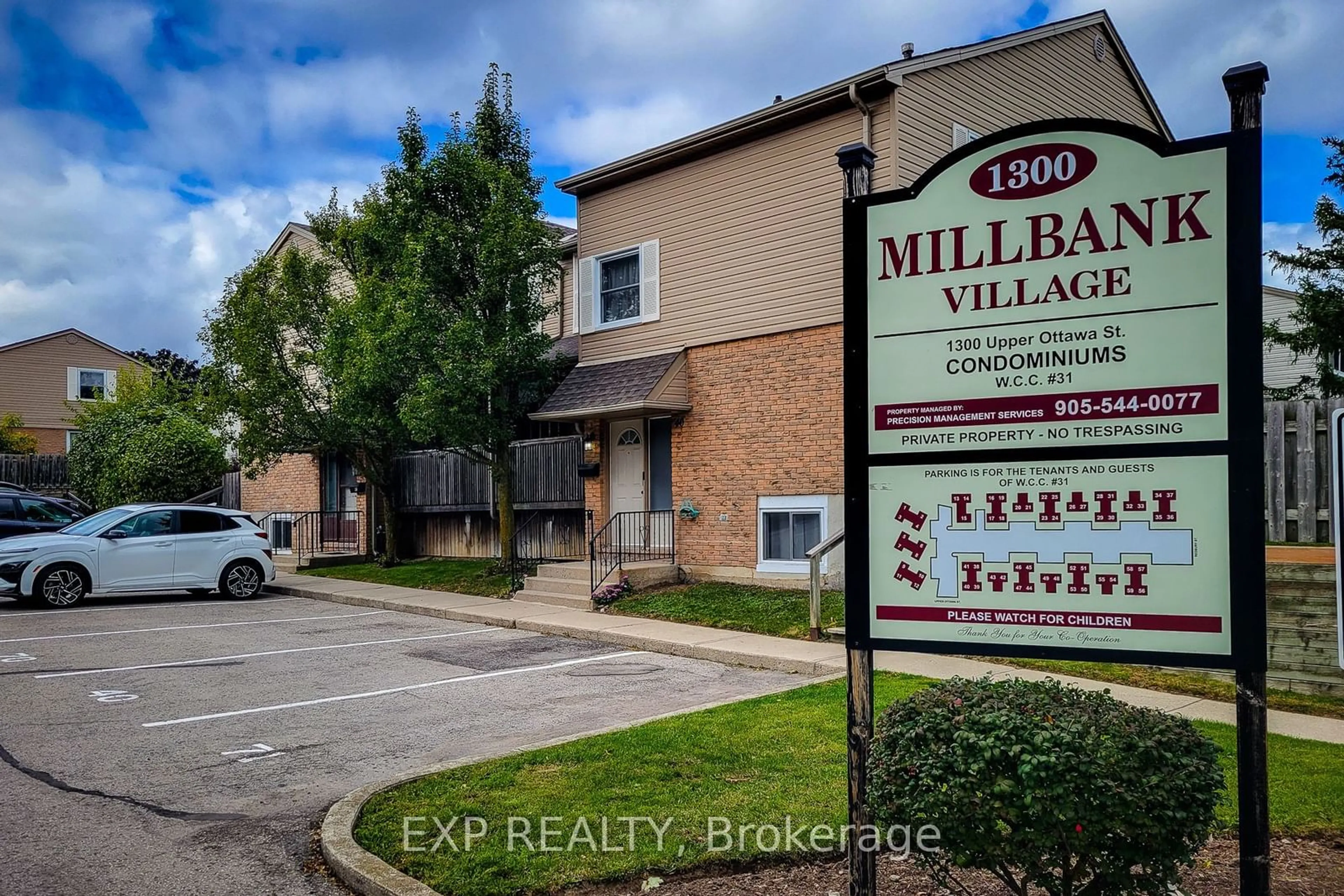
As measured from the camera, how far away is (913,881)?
476 centimetres

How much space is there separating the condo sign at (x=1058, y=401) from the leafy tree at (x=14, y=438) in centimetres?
4244

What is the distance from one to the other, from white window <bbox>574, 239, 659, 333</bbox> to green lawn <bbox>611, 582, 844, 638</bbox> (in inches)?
198

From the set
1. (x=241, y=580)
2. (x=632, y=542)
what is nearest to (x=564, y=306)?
(x=632, y=542)

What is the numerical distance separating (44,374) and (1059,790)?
162 feet

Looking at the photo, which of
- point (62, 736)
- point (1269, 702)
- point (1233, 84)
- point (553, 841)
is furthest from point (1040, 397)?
point (62, 736)

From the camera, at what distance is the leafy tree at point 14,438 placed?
39312 millimetres

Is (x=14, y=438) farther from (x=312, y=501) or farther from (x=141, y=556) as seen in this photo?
(x=141, y=556)

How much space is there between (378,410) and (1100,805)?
1733 centimetres

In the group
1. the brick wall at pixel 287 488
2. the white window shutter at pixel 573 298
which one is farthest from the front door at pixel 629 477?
the brick wall at pixel 287 488

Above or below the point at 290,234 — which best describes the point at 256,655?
below

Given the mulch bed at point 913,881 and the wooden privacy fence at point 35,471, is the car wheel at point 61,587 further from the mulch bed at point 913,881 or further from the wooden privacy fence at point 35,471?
the wooden privacy fence at point 35,471

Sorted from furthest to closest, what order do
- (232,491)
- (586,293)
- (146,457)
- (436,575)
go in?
(232,491) < (146,457) < (436,575) < (586,293)

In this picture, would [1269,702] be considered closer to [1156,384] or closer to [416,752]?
[1156,384]

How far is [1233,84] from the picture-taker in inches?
144
